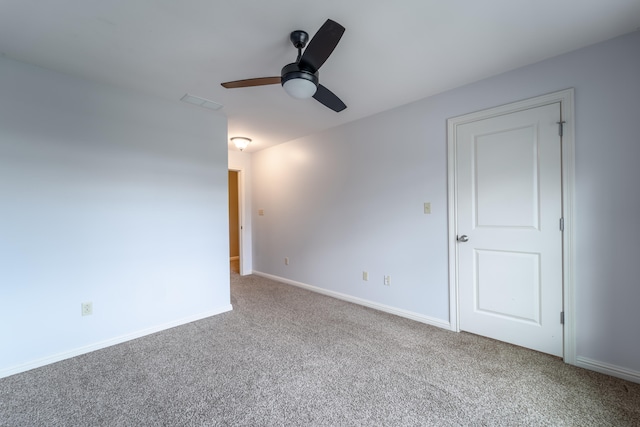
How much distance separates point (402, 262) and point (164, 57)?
288 centimetres

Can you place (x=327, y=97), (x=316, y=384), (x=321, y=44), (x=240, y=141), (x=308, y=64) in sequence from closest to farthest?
(x=321, y=44) < (x=308, y=64) < (x=316, y=384) < (x=327, y=97) < (x=240, y=141)

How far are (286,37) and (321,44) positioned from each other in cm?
43

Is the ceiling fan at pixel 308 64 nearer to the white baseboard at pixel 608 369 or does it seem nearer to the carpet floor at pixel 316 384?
the carpet floor at pixel 316 384

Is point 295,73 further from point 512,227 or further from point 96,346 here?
point 96,346

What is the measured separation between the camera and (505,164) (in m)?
2.33

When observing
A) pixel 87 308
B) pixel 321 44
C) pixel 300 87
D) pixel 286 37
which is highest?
pixel 286 37

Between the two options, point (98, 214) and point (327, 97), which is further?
point (98, 214)

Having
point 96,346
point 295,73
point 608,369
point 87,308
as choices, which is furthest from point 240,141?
point 608,369

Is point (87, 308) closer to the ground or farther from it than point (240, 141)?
closer to the ground

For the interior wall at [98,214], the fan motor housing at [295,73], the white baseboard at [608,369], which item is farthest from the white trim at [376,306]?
the fan motor housing at [295,73]

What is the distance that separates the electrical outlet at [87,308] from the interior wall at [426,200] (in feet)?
8.23

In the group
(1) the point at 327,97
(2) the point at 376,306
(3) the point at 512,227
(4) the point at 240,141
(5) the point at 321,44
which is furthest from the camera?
(4) the point at 240,141

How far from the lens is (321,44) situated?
1560 millimetres

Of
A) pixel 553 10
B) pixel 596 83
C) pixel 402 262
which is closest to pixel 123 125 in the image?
pixel 402 262
